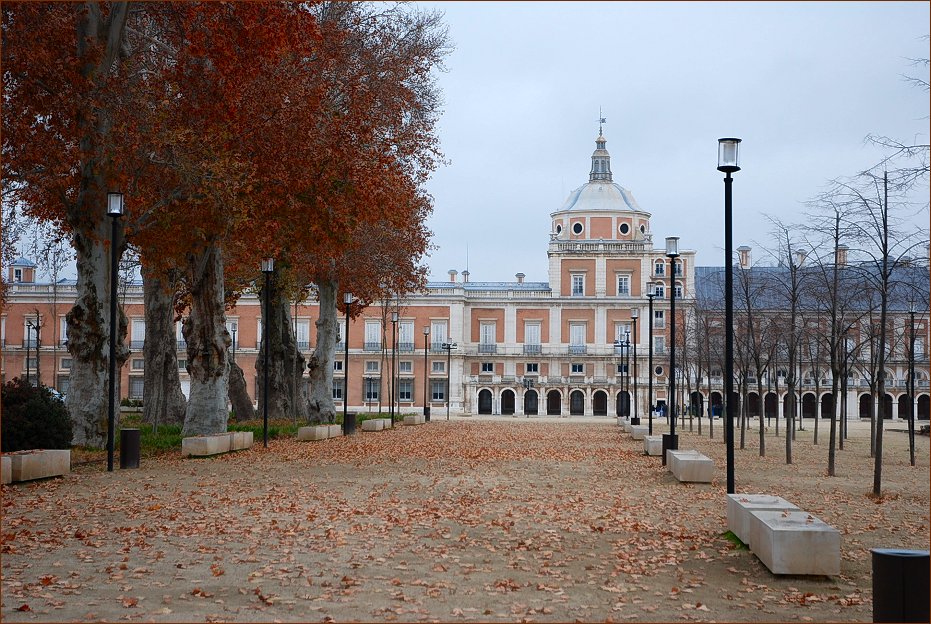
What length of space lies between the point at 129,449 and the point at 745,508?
11.5 meters

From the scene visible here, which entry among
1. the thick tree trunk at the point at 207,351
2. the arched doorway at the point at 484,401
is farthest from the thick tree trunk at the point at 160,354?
the arched doorway at the point at 484,401

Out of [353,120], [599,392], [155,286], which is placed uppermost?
[353,120]

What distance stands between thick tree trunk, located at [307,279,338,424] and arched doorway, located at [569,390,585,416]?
4703cm

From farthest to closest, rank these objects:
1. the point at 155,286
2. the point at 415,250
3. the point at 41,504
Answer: the point at 415,250, the point at 155,286, the point at 41,504

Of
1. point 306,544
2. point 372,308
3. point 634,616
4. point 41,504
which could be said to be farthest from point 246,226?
point 372,308

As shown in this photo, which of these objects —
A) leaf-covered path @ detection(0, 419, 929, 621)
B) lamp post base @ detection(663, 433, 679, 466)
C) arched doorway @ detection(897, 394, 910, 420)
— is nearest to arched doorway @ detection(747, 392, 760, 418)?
arched doorway @ detection(897, 394, 910, 420)

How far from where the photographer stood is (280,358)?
3478cm

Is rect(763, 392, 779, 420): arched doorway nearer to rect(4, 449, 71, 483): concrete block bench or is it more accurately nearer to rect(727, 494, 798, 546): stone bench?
rect(4, 449, 71, 483): concrete block bench

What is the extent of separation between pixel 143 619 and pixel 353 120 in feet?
53.7

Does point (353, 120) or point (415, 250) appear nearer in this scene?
point (353, 120)

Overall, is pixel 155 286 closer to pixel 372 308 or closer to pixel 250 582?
pixel 250 582

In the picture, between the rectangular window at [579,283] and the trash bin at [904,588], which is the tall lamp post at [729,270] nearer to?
the trash bin at [904,588]

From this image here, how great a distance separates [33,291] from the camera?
259 feet

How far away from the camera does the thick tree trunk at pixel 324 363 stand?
35125 millimetres
